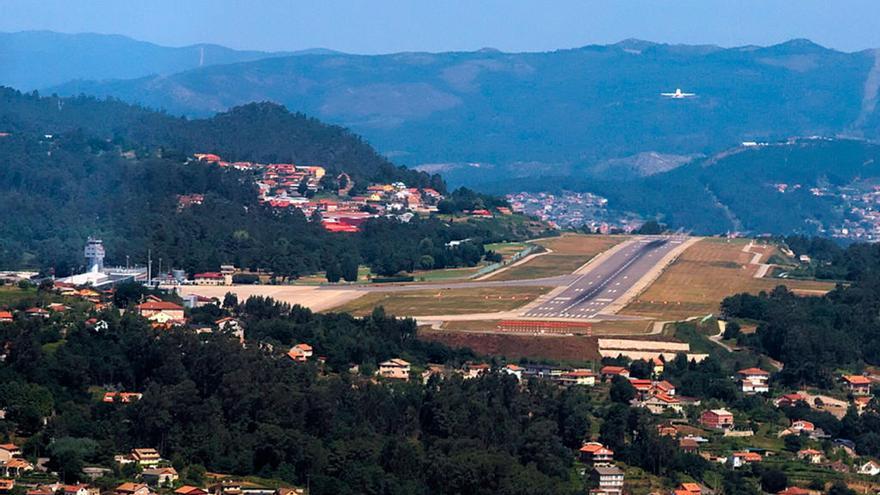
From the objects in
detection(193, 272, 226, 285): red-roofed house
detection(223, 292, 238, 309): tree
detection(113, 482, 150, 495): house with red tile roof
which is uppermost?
detection(223, 292, 238, 309): tree

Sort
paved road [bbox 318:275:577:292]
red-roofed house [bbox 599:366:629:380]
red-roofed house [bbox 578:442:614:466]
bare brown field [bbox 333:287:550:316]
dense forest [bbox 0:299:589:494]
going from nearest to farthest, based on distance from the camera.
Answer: dense forest [bbox 0:299:589:494]
red-roofed house [bbox 578:442:614:466]
red-roofed house [bbox 599:366:629:380]
bare brown field [bbox 333:287:550:316]
paved road [bbox 318:275:577:292]

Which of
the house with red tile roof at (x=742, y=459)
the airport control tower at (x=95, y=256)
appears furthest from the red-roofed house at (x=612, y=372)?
the airport control tower at (x=95, y=256)

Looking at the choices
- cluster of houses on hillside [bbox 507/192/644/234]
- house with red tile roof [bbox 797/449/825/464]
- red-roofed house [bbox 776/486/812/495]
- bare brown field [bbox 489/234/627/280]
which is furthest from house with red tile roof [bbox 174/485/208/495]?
cluster of houses on hillside [bbox 507/192/644/234]

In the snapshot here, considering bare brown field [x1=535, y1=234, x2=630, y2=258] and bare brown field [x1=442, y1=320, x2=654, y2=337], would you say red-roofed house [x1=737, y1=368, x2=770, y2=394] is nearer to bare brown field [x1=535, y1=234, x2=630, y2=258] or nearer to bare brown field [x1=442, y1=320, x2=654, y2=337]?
bare brown field [x1=442, y1=320, x2=654, y2=337]

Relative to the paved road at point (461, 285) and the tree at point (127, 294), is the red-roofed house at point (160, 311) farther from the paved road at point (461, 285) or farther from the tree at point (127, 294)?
the paved road at point (461, 285)

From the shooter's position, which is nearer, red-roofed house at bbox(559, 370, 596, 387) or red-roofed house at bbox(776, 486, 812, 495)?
red-roofed house at bbox(776, 486, 812, 495)

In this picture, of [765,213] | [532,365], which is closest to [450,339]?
[532,365]
